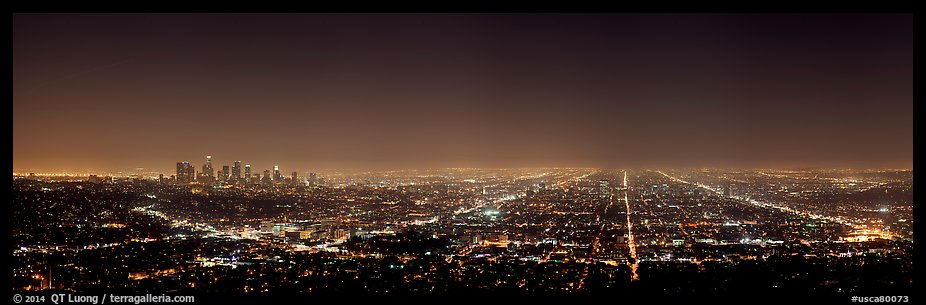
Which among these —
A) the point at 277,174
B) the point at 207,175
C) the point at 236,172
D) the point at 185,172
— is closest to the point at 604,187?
the point at 277,174

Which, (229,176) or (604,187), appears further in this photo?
(604,187)

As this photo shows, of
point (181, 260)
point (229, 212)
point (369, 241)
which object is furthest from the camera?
point (229, 212)

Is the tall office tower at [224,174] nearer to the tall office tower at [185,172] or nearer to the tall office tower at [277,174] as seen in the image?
the tall office tower at [185,172]

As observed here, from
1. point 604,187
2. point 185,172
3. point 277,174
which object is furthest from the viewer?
point 604,187

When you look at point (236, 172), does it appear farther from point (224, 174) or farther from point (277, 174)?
point (277, 174)
